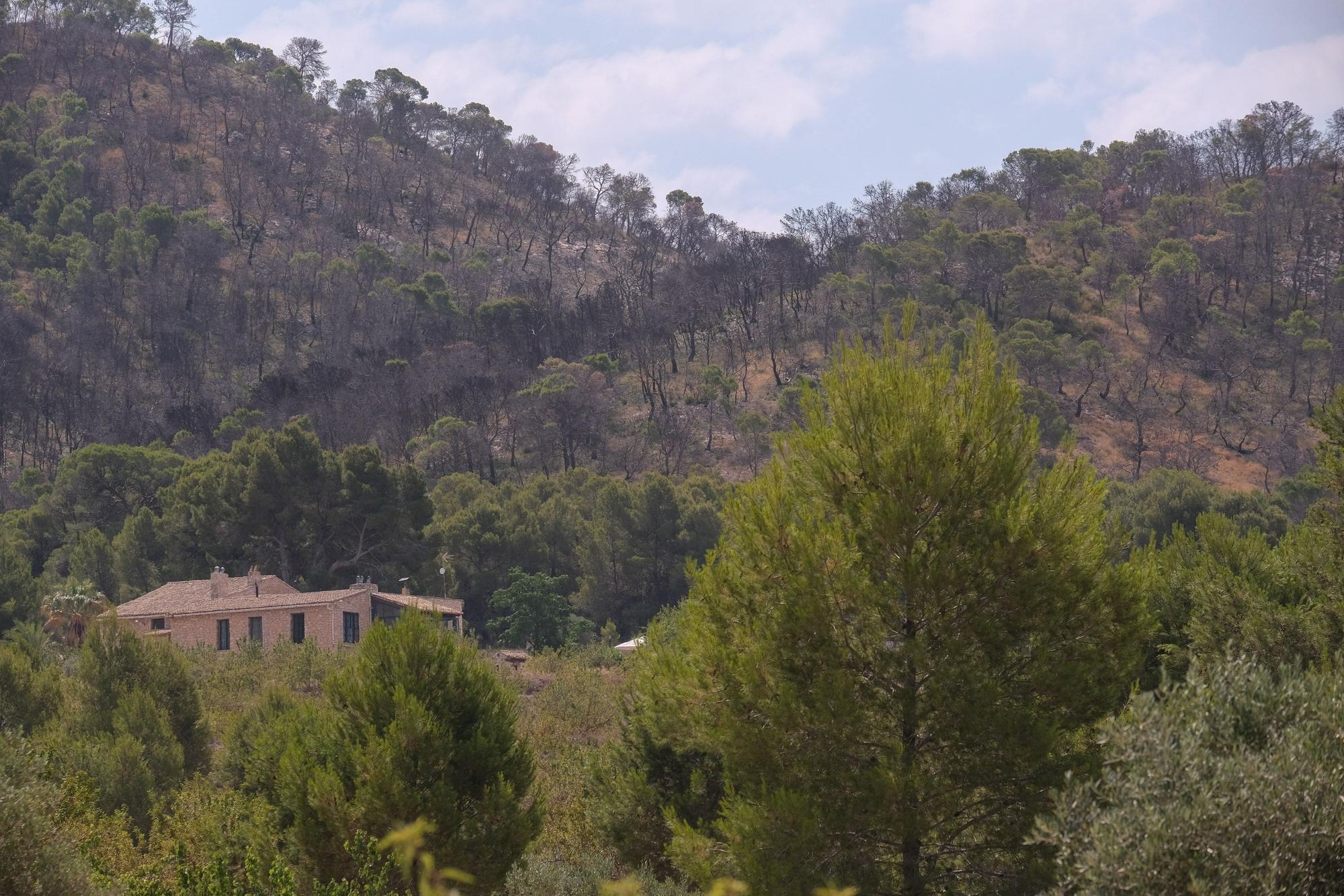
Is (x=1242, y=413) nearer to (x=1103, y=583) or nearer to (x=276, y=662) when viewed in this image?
(x=276, y=662)

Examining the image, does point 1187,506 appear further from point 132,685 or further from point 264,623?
point 132,685

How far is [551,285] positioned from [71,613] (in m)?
52.9

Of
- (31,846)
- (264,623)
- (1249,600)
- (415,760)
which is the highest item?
(1249,600)

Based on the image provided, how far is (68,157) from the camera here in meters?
92.1

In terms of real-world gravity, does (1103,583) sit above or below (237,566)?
above

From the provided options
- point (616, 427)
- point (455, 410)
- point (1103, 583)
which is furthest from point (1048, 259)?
point (1103, 583)

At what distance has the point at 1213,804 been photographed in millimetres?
8023

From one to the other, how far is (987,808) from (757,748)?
2112mm

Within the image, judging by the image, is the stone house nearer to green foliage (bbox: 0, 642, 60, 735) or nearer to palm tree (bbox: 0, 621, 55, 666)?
palm tree (bbox: 0, 621, 55, 666)

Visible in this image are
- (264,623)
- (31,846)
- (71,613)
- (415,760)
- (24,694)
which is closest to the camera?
(31,846)

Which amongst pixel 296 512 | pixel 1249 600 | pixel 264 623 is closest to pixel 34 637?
pixel 264 623

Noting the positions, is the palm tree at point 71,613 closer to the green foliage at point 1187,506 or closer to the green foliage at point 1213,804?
the green foliage at point 1187,506

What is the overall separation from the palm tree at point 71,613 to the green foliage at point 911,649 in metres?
33.0

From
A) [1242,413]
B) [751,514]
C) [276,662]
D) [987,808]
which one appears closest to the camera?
[987,808]
